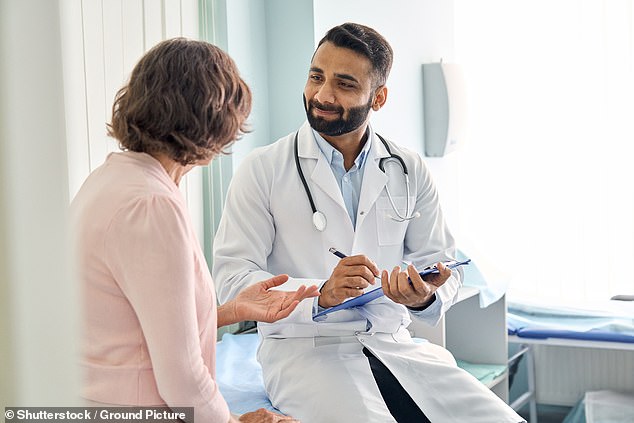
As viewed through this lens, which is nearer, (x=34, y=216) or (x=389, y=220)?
(x=34, y=216)

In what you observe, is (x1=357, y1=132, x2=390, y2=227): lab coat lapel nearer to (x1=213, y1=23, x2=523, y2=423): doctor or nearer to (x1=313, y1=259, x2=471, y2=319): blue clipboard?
(x1=213, y1=23, x2=523, y2=423): doctor

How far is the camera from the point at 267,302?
156cm

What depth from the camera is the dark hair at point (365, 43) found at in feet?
6.67

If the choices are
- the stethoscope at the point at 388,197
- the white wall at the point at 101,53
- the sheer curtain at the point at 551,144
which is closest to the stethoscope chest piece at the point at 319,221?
the stethoscope at the point at 388,197

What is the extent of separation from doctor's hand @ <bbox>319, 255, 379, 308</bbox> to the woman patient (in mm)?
500

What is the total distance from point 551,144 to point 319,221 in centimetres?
197

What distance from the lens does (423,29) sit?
3.46 meters

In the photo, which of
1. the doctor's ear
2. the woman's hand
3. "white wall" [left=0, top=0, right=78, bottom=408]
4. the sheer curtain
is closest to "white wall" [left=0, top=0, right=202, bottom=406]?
"white wall" [left=0, top=0, right=78, bottom=408]

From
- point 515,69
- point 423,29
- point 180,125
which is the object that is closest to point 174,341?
point 180,125

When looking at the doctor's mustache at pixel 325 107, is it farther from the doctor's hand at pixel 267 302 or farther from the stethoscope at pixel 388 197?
the doctor's hand at pixel 267 302

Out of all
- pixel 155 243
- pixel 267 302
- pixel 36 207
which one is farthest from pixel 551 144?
pixel 36 207

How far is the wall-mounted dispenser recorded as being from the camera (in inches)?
136

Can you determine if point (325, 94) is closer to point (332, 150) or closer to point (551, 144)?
point (332, 150)

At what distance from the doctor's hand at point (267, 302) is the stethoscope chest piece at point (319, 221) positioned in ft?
1.22
